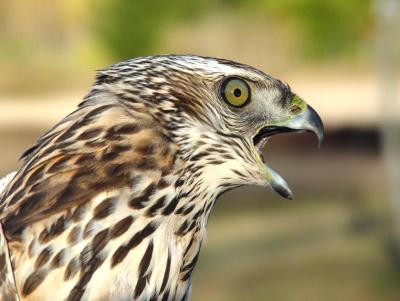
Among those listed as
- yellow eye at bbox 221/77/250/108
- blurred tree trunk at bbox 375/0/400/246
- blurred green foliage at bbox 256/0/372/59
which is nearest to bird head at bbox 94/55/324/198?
yellow eye at bbox 221/77/250/108

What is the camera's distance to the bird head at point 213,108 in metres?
2.47

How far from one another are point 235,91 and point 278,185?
0.27 metres

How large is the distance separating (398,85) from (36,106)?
23.6ft

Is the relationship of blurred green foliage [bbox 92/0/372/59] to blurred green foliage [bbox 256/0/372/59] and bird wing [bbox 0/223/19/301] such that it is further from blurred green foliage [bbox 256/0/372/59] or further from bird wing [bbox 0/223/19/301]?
bird wing [bbox 0/223/19/301]

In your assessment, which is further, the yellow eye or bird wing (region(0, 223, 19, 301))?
the yellow eye

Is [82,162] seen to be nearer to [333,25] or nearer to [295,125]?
[295,125]

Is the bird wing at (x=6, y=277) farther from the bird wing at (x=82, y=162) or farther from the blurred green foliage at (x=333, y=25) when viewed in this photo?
the blurred green foliage at (x=333, y=25)

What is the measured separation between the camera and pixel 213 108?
8.34 feet

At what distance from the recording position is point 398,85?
1877cm

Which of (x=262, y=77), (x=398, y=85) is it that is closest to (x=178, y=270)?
(x=262, y=77)

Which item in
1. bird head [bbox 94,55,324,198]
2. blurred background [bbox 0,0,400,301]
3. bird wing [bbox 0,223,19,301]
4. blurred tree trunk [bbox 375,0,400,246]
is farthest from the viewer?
A: blurred background [bbox 0,0,400,301]

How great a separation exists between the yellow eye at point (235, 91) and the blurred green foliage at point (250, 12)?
18.2 metres

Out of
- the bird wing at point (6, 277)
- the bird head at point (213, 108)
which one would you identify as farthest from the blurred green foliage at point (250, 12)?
the bird wing at point (6, 277)

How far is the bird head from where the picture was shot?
2469 mm
